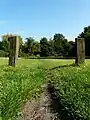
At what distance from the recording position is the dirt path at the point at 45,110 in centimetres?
686

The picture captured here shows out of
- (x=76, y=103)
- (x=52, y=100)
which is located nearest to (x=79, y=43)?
(x=52, y=100)

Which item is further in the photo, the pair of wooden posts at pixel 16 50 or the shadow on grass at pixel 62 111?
the pair of wooden posts at pixel 16 50

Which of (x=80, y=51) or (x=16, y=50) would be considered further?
(x=80, y=51)

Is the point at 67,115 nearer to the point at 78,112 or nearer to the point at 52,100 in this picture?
the point at 78,112

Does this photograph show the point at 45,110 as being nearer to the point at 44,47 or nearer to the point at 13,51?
the point at 13,51

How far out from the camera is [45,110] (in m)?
7.62

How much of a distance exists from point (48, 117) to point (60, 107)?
3.15ft

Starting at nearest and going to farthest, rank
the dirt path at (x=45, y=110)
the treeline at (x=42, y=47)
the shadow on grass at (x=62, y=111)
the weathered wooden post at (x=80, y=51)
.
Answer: the shadow on grass at (x=62, y=111) < the dirt path at (x=45, y=110) < the weathered wooden post at (x=80, y=51) < the treeline at (x=42, y=47)

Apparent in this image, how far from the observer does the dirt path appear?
22.5ft

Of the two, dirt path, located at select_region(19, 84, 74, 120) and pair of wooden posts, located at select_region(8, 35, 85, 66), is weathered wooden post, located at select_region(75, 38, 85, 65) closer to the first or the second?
pair of wooden posts, located at select_region(8, 35, 85, 66)

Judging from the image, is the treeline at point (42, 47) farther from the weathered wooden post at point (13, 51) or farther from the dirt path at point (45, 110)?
the dirt path at point (45, 110)

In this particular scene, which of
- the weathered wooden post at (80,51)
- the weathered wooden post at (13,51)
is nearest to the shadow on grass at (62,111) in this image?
the weathered wooden post at (13,51)

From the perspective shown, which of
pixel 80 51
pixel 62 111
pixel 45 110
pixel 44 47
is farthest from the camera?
pixel 44 47

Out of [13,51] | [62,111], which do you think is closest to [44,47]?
[13,51]
